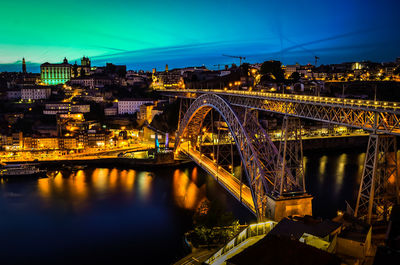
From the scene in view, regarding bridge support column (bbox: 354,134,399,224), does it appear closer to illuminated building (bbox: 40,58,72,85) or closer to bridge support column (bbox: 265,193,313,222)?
bridge support column (bbox: 265,193,313,222)

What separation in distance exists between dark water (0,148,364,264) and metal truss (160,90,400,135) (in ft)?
13.0

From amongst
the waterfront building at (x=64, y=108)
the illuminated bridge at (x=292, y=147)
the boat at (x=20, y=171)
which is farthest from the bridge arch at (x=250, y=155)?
the waterfront building at (x=64, y=108)

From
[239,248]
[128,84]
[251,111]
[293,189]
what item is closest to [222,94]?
[251,111]

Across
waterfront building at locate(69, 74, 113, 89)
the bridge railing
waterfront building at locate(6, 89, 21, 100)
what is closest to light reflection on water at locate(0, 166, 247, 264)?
the bridge railing

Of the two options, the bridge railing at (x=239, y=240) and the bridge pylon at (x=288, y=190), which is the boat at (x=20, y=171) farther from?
the bridge railing at (x=239, y=240)

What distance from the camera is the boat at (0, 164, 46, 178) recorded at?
18.9 metres

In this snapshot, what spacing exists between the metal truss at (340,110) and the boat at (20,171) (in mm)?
13492

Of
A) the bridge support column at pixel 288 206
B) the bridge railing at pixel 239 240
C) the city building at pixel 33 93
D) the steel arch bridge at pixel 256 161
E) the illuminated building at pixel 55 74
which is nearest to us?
the bridge railing at pixel 239 240

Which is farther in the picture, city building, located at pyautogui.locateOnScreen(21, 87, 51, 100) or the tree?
city building, located at pyautogui.locateOnScreen(21, 87, 51, 100)

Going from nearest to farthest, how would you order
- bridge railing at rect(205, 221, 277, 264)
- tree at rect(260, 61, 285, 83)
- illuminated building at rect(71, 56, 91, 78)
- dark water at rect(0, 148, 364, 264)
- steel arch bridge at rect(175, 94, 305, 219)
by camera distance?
bridge railing at rect(205, 221, 277, 264), steel arch bridge at rect(175, 94, 305, 219), dark water at rect(0, 148, 364, 264), tree at rect(260, 61, 285, 83), illuminated building at rect(71, 56, 91, 78)

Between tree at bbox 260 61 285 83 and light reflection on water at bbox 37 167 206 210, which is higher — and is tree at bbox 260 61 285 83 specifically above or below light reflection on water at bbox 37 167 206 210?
above

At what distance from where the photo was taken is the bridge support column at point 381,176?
5.71 meters

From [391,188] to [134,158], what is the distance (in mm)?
16365

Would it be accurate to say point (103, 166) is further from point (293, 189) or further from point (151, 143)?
point (293, 189)
